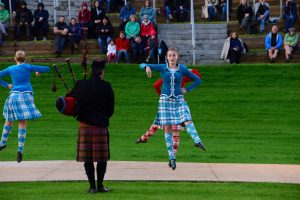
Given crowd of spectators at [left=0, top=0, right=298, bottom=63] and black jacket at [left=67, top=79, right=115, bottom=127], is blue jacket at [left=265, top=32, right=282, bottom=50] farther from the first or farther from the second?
black jacket at [left=67, top=79, right=115, bottom=127]

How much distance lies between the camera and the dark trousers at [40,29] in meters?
33.3

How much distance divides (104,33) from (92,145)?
Result: 1774 cm

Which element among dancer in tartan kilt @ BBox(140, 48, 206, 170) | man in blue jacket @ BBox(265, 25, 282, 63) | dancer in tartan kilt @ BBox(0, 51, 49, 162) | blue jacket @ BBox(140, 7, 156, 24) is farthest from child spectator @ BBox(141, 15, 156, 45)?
dancer in tartan kilt @ BBox(140, 48, 206, 170)

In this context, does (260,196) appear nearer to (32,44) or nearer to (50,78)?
(50,78)

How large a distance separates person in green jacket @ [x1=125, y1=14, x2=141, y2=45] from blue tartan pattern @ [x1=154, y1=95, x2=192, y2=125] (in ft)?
47.9

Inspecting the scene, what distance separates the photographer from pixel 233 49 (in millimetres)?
30719

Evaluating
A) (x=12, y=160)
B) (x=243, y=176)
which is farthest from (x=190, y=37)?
(x=243, y=176)

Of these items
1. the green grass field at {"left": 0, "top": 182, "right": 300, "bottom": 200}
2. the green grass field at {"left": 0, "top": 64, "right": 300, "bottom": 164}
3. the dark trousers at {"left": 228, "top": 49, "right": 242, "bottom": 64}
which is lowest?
the green grass field at {"left": 0, "top": 64, "right": 300, "bottom": 164}

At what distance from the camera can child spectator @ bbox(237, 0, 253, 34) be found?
1282 inches

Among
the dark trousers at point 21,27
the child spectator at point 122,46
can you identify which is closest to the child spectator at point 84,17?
the dark trousers at point 21,27

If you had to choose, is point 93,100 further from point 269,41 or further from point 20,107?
point 269,41

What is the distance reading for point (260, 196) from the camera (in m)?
14.4

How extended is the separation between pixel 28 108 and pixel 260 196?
5.40 metres

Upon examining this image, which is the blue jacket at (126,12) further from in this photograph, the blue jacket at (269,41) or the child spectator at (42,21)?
the blue jacket at (269,41)
